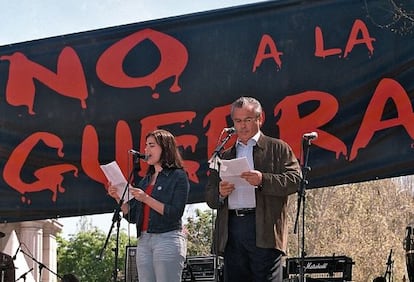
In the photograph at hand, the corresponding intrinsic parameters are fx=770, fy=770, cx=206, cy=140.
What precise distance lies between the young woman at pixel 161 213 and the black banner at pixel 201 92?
1.88 metres

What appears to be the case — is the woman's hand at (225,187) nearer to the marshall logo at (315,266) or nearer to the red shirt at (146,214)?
the red shirt at (146,214)

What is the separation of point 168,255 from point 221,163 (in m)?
0.82

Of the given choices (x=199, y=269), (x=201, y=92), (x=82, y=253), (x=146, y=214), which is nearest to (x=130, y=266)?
(x=199, y=269)

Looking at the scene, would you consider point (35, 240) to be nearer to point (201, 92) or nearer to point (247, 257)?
point (201, 92)

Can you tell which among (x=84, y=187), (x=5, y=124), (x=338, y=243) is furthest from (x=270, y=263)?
(x=338, y=243)

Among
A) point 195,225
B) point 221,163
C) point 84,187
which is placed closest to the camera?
point 221,163

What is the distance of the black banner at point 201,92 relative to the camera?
770 cm

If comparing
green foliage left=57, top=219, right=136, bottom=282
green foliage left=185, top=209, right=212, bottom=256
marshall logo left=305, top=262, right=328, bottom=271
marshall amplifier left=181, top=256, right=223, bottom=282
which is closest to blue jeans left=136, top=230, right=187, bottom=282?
marshall amplifier left=181, top=256, right=223, bottom=282

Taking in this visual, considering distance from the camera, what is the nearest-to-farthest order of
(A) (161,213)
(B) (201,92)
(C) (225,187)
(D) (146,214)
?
(C) (225,187)
(A) (161,213)
(D) (146,214)
(B) (201,92)

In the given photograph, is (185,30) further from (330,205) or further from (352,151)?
(330,205)

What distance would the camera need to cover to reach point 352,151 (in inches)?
302

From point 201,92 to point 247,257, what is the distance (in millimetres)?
2762

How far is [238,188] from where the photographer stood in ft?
19.2

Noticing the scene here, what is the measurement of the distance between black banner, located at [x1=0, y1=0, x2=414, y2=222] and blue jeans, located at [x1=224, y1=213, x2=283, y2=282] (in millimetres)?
2137
